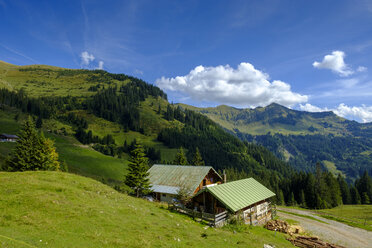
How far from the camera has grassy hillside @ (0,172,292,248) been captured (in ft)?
44.2

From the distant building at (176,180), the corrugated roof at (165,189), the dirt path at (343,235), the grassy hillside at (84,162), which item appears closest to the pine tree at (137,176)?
the corrugated roof at (165,189)

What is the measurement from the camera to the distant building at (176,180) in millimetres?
46378

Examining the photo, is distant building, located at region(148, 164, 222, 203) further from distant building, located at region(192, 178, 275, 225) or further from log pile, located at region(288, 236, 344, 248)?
log pile, located at region(288, 236, 344, 248)

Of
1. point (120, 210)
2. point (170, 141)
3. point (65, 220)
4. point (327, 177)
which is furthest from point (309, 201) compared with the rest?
point (170, 141)

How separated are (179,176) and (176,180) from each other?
1.64m

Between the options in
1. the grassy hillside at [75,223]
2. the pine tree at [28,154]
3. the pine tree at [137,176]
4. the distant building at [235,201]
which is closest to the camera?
the grassy hillside at [75,223]

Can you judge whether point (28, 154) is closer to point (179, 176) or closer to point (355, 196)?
point (179, 176)

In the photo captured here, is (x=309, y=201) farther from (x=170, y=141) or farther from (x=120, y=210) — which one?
(x=170, y=141)

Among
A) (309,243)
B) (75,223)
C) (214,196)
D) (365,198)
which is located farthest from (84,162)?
(365,198)

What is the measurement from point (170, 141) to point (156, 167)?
5533 inches

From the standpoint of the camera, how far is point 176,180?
164 ft

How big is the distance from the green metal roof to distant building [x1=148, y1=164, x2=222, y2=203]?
36.3ft

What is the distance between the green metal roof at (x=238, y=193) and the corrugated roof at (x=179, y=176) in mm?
11461

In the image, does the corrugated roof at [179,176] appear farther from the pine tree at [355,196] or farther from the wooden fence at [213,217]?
the pine tree at [355,196]
